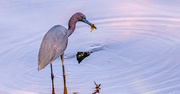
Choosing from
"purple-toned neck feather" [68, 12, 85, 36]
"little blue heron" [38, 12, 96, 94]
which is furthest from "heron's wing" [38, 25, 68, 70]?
"purple-toned neck feather" [68, 12, 85, 36]

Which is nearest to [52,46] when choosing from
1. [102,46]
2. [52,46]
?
[52,46]

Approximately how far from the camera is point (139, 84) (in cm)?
714

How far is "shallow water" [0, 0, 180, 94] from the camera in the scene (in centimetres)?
733

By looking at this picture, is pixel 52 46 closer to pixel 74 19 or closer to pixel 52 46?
pixel 52 46

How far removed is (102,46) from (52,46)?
1.48 m

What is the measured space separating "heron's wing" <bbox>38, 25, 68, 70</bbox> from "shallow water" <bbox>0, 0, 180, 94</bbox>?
0.39 meters

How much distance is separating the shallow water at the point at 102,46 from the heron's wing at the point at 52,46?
388 millimetres

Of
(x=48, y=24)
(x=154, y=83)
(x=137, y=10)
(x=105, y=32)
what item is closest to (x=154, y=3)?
(x=137, y=10)

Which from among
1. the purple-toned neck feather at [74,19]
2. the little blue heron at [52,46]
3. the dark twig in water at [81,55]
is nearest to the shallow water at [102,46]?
the dark twig in water at [81,55]

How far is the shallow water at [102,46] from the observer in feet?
24.1

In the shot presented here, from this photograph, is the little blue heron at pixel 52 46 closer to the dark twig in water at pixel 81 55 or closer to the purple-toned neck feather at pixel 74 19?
the purple-toned neck feather at pixel 74 19

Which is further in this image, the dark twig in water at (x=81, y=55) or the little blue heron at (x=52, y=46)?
the dark twig in water at (x=81, y=55)

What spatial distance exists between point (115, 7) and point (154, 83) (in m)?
3.82

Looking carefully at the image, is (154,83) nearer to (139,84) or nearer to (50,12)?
(139,84)
